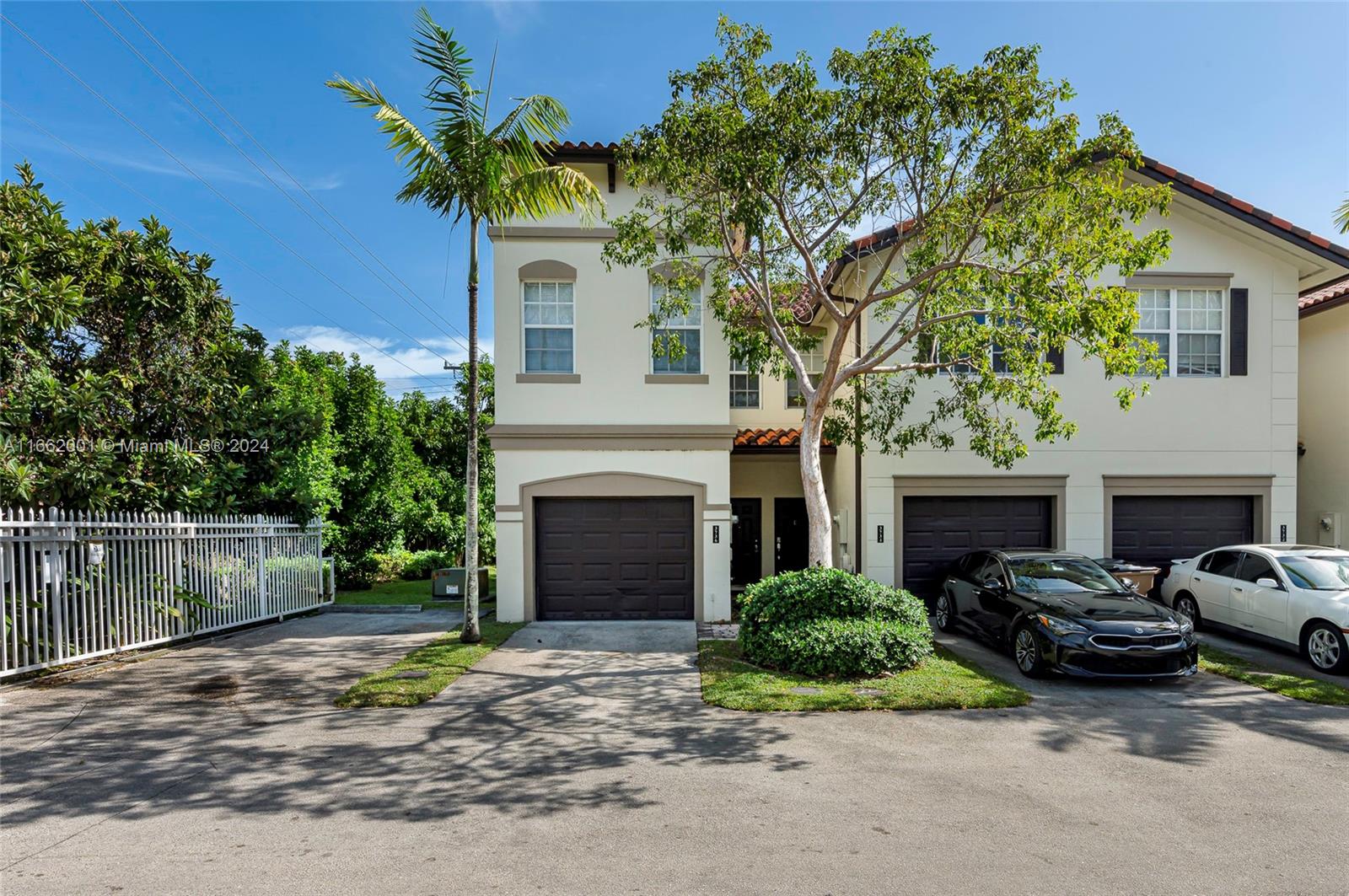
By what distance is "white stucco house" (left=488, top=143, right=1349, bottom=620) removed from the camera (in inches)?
493

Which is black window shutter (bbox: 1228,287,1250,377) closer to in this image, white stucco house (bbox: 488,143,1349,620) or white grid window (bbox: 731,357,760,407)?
white stucco house (bbox: 488,143,1349,620)

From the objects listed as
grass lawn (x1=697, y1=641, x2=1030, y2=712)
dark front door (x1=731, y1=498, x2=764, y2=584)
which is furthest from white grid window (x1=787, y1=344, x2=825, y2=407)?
grass lawn (x1=697, y1=641, x2=1030, y2=712)

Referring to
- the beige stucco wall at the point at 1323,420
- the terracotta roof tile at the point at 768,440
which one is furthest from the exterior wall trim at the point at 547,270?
the beige stucco wall at the point at 1323,420

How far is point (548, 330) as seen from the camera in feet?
41.8

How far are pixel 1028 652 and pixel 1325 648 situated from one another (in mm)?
3879

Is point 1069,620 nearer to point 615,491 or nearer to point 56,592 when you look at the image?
point 615,491

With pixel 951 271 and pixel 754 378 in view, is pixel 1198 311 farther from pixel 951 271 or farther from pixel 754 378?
pixel 754 378

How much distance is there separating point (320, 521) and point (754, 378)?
32.9 ft

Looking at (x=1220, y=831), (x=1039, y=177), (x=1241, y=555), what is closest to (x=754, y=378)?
(x=1039, y=177)

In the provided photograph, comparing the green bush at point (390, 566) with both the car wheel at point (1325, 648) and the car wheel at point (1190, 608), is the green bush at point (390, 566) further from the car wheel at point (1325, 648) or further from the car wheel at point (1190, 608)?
the car wheel at point (1325, 648)

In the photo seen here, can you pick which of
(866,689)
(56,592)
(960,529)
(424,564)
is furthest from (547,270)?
(424,564)

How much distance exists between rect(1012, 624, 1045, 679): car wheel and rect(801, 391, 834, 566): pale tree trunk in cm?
258

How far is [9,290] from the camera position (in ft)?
27.9

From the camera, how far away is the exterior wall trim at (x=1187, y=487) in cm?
1328
